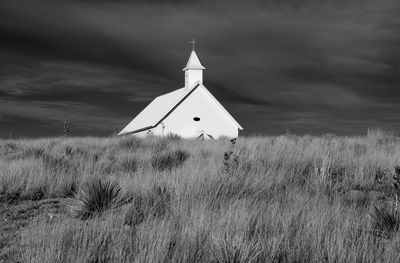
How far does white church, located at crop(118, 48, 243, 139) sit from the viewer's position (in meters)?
34.2

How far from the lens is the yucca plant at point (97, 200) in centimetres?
536

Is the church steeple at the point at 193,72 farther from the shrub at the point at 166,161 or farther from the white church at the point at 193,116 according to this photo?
the shrub at the point at 166,161

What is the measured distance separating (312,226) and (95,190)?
2.74m

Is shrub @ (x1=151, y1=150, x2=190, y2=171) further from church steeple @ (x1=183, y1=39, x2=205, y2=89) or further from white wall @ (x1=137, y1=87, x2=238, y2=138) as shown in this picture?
church steeple @ (x1=183, y1=39, x2=205, y2=89)

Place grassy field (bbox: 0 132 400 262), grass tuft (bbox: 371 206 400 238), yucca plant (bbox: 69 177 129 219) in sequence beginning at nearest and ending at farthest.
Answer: grassy field (bbox: 0 132 400 262), grass tuft (bbox: 371 206 400 238), yucca plant (bbox: 69 177 129 219)

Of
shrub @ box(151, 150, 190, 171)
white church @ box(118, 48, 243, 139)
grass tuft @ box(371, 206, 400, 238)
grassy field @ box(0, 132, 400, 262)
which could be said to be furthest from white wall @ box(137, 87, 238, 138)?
grass tuft @ box(371, 206, 400, 238)

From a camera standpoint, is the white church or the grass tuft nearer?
the grass tuft

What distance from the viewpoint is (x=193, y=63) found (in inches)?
1464

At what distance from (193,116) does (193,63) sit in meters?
4.90

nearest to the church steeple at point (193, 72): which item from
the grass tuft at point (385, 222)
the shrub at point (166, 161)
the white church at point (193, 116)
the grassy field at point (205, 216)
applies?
the white church at point (193, 116)

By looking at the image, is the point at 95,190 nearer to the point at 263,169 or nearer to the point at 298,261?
the point at 298,261

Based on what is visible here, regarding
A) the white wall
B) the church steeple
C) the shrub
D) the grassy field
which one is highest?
the church steeple

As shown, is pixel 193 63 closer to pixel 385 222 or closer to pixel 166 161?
pixel 166 161

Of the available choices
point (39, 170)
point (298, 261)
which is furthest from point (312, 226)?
point (39, 170)
